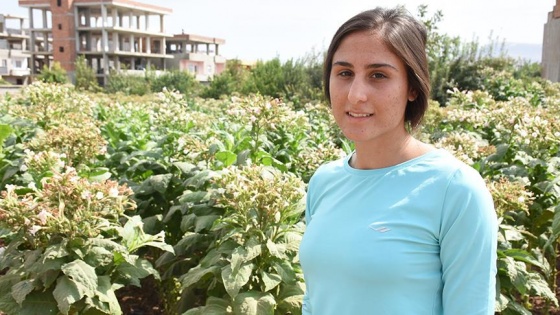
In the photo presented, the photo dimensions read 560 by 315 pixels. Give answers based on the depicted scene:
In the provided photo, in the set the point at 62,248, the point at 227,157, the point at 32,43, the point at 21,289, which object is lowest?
the point at 21,289

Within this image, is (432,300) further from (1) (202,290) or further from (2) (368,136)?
(1) (202,290)

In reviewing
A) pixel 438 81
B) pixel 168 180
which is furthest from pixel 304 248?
pixel 438 81

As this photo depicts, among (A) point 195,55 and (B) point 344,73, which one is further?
(A) point 195,55

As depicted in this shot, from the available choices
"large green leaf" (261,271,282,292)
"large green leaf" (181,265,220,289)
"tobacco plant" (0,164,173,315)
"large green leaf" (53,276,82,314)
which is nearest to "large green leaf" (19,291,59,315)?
"tobacco plant" (0,164,173,315)

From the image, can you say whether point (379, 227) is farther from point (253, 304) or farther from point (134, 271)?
point (134, 271)

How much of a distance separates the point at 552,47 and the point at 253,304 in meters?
25.2

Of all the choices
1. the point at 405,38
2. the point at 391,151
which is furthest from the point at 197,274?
the point at 405,38

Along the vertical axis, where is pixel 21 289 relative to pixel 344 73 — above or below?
below

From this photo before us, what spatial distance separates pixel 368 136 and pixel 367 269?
38cm

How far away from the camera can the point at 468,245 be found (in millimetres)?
1482

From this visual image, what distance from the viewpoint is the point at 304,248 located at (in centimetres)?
189

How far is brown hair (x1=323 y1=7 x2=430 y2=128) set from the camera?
1658 millimetres

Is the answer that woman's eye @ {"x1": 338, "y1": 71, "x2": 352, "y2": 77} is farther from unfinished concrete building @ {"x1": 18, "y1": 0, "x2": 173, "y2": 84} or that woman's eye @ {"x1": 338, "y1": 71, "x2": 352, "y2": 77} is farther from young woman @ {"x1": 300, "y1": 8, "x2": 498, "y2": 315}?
unfinished concrete building @ {"x1": 18, "y1": 0, "x2": 173, "y2": 84}

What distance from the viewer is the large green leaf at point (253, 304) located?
293 cm
